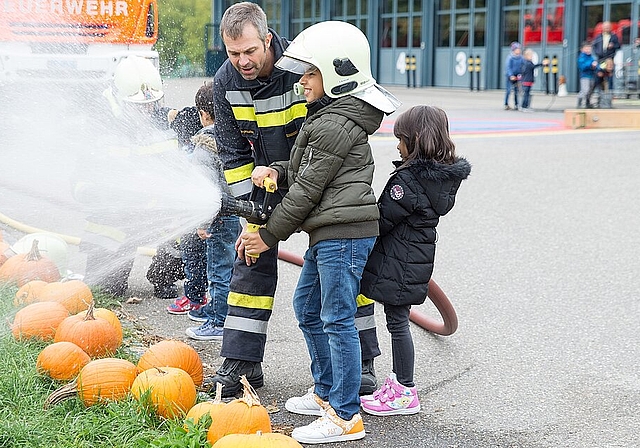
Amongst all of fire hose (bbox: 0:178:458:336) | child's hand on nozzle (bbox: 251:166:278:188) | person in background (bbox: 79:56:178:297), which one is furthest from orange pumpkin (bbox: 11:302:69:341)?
child's hand on nozzle (bbox: 251:166:278:188)

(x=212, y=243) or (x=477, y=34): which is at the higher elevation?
(x=477, y=34)

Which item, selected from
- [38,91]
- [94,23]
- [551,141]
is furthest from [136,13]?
[551,141]

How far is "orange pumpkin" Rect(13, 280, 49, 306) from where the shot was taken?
5293 mm

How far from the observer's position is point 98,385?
13.3 ft

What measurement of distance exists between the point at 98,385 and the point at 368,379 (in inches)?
53.9

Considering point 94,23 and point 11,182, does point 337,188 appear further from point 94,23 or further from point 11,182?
point 94,23

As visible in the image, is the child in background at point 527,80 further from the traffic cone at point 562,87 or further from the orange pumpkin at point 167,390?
the orange pumpkin at point 167,390

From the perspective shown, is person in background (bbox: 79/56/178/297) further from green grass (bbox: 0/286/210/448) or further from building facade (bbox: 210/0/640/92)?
building facade (bbox: 210/0/640/92)

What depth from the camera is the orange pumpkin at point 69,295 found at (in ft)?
17.2

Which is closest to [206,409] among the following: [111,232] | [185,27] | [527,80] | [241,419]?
[241,419]

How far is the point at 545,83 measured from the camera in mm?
30156

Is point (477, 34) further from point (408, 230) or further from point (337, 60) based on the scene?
point (337, 60)

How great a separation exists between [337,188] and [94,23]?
339 inches

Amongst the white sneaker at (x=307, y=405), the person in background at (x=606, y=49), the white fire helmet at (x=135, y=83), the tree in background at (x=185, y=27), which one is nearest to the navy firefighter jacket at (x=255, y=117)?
the white sneaker at (x=307, y=405)
